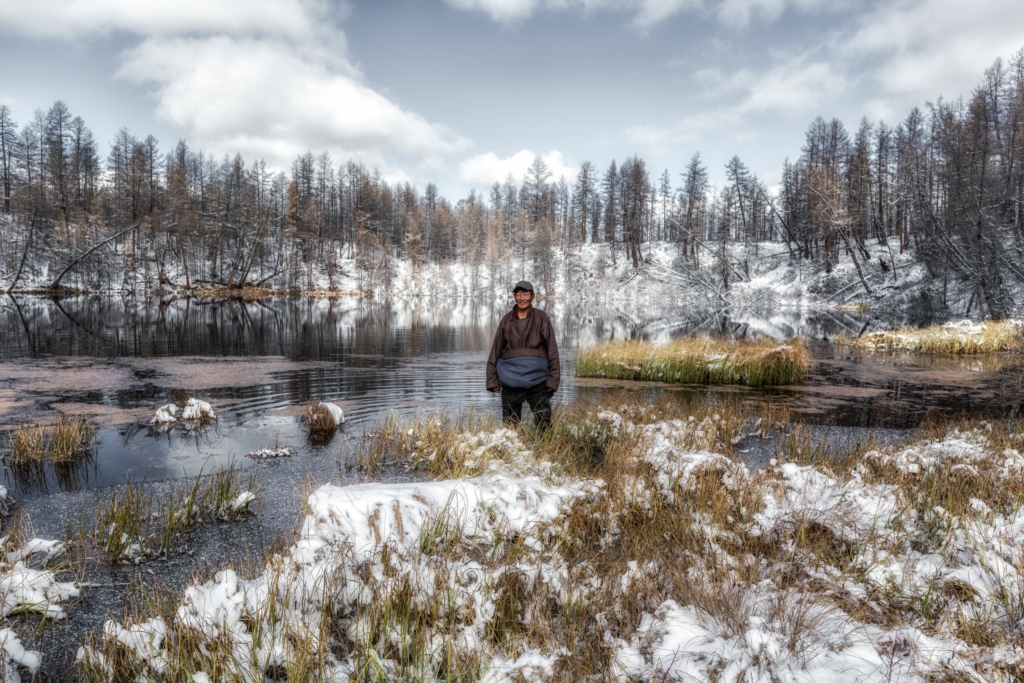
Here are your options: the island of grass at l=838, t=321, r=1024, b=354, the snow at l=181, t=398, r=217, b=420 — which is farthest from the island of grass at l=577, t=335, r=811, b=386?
the island of grass at l=838, t=321, r=1024, b=354

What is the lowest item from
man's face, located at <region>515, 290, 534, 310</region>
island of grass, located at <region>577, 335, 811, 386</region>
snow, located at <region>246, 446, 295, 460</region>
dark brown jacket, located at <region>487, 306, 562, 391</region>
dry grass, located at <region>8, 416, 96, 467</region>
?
snow, located at <region>246, 446, 295, 460</region>

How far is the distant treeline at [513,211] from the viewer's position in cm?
3575

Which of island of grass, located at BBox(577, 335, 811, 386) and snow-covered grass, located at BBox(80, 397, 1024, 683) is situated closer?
snow-covered grass, located at BBox(80, 397, 1024, 683)

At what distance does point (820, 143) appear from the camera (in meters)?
77.1

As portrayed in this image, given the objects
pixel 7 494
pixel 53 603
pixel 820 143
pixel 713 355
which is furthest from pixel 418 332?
pixel 820 143

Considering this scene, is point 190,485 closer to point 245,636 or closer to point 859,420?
point 245,636

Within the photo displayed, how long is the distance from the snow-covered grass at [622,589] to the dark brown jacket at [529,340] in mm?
2447

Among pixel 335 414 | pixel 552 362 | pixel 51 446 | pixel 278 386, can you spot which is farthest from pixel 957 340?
pixel 51 446

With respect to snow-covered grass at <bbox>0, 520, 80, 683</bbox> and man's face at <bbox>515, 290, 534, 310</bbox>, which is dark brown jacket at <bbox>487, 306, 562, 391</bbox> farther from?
snow-covered grass at <bbox>0, 520, 80, 683</bbox>

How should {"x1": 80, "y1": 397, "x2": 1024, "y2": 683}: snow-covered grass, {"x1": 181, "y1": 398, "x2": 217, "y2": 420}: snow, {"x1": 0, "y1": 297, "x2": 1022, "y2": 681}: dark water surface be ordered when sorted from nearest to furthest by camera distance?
{"x1": 80, "y1": 397, "x2": 1024, "y2": 683}: snow-covered grass < {"x1": 0, "y1": 297, "x2": 1022, "y2": 681}: dark water surface < {"x1": 181, "y1": 398, "x2": 217, "y2": 420}: snow

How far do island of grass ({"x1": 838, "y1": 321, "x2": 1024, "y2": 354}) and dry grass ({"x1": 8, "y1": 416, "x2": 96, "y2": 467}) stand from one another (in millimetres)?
25703

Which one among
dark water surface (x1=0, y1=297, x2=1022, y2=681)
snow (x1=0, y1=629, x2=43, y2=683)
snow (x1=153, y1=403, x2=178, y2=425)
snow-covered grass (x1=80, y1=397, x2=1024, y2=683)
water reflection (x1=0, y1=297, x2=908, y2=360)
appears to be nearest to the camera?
snow-covered grass (x1=80, y1=397, x2=1024, y2=683)

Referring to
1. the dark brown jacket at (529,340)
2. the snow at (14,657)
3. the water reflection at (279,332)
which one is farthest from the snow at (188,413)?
the water reflection at (279,332)

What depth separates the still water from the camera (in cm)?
869
